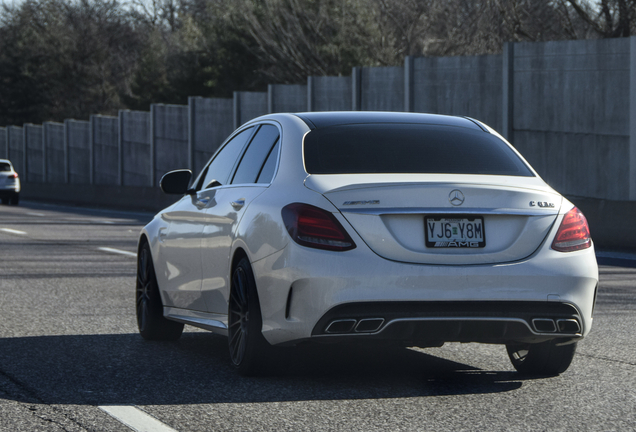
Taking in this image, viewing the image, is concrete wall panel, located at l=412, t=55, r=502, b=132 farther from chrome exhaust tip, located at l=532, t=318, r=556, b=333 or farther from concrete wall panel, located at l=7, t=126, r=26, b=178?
concrete wall panel, located at l=7, t=126, r=26, b=178

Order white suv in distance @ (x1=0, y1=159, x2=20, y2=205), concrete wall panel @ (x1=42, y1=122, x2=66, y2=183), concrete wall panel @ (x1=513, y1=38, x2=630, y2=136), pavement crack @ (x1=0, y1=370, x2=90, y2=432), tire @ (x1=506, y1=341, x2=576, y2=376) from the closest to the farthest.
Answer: pavement crack @ (x1=0, y1=370, x2=90, y2=432) < tire @ (x1=506, y1=341, x2=576, y2=376) < concrete wall panel @ (x1=513, y1=38, x2=630, y2=136) < white suv in distance @ (x1=0, y1=159, x2=20, y2=205) < concrete wall panel @ (x1=42, y1=122, x2=66, y2=183)

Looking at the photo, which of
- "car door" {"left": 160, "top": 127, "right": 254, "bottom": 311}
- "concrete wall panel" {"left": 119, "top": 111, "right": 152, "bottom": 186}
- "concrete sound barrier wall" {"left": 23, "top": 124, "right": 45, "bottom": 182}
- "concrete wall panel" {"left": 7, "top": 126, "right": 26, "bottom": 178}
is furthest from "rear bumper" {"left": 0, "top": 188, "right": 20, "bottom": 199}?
"car door" {"left": 160, "top": 127, "right": 254, "bottom": 311}

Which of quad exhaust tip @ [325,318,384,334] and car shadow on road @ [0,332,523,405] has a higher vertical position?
quad exhaust tip @ [325,318,384,334]

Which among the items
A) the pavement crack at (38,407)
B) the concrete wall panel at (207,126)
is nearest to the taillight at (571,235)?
the pavement crack at (38,407)

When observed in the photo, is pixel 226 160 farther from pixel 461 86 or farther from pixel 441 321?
pixel 461 86

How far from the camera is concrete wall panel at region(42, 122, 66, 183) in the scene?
57.1 m

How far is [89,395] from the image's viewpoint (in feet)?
20.6

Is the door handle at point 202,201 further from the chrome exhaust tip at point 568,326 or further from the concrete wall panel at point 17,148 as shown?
the concrete wall panel at point 17,148

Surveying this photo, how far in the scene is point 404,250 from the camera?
607 centimetres

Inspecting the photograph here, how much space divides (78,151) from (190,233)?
157 feet

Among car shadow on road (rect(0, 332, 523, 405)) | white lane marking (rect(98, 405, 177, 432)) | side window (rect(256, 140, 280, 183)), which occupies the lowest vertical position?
car shadow on road (rect(0, 332, 523, 405))

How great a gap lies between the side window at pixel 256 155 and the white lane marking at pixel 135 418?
5.89ft

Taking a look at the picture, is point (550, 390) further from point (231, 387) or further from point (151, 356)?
point (151, 356)

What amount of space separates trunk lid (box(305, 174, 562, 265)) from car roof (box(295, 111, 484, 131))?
850mm
